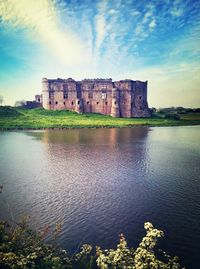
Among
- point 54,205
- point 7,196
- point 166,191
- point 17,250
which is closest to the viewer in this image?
point 17,250

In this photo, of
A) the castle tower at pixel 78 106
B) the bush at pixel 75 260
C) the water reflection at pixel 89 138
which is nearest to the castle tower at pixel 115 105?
the castle tower at pixel 78 106

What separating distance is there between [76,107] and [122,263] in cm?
6889

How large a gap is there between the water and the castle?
50957mm

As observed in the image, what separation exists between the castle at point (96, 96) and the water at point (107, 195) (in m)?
51.0

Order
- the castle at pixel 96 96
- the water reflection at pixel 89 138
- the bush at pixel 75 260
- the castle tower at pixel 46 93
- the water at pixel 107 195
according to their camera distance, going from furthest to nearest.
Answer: the castle at pixel 96 96 → the castle tower at pixel 46 93 → the water reflection at pixel 89 138 → the water at pixel 107 195 → the bush at pixel 75 260

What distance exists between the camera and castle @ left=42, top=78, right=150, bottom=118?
74.6 m

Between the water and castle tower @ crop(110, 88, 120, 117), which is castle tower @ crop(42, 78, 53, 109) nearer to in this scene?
castle tower @ crop(110, 88, 120, 117)

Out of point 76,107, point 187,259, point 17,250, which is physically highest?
point 76,107

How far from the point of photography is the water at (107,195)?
32.7 ft

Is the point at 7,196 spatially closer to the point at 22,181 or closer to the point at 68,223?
the point at 22,181

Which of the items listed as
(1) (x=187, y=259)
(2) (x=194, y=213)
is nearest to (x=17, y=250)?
(1) (x=187, y=259)

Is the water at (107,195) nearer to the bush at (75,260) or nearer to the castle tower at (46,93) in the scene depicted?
the bush at (75,260)

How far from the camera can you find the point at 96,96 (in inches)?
2982

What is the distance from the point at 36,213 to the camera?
11.7 meters
